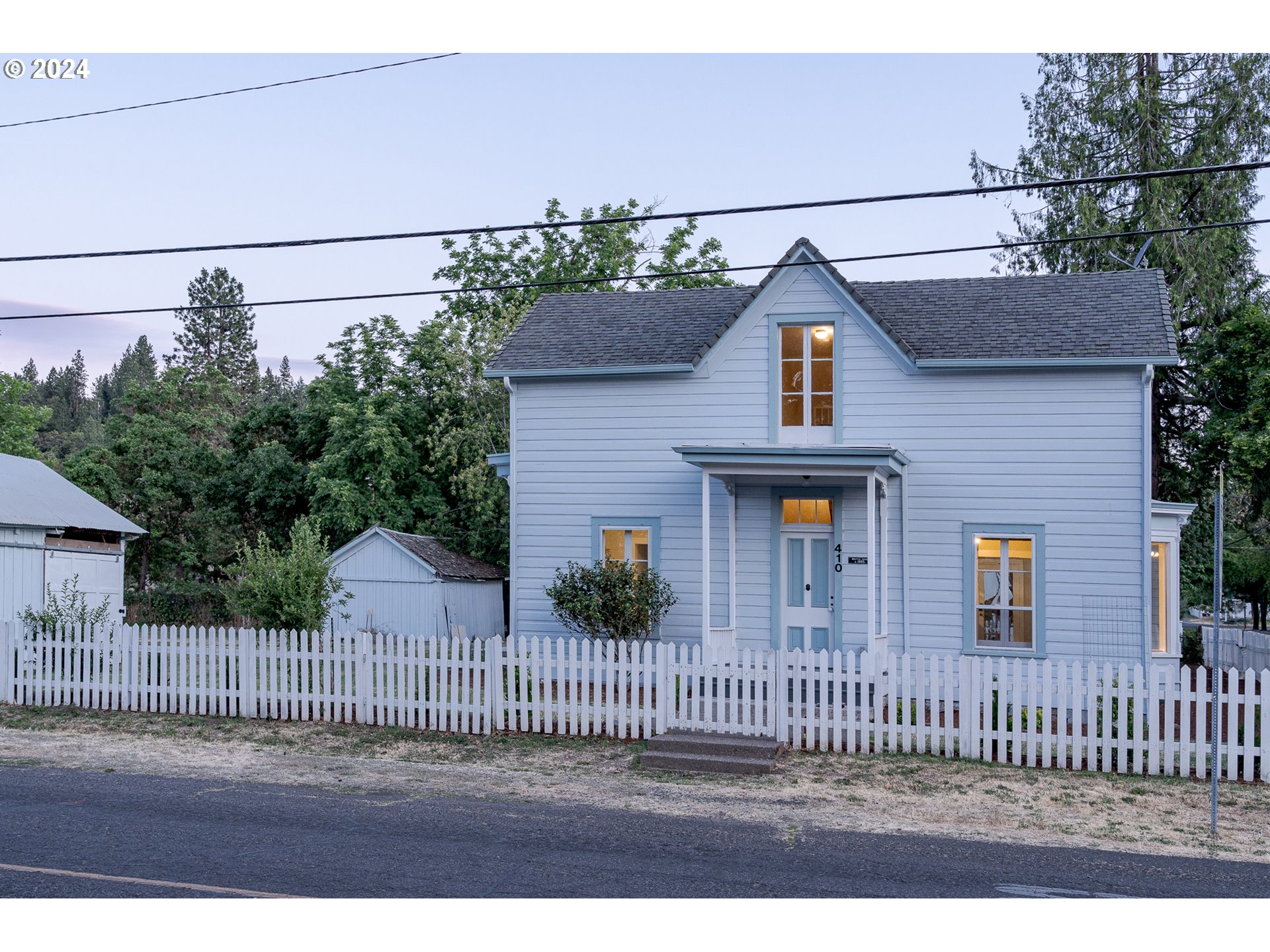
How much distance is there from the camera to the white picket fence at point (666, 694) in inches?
454

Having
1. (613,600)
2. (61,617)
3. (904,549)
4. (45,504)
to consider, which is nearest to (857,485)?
(904,549)

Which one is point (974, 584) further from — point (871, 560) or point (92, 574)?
point (92, 574)

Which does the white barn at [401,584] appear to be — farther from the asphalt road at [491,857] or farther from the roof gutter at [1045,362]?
the asphalt road at [491,857]

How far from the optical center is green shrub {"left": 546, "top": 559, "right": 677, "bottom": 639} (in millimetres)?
16969

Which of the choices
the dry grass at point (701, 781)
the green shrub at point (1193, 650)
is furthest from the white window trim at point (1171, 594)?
the green shrub at point (1193, 650)

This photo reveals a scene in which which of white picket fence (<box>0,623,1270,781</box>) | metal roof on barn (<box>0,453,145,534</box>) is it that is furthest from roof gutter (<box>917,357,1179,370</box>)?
metal roof on barn (<box>0,453,145,534</box>)

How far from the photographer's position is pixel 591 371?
1794 centimetres

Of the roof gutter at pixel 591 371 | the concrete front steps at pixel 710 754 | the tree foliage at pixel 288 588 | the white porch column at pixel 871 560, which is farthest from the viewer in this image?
the roof gutter at pixel 591 371

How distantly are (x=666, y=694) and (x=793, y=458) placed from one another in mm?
4469

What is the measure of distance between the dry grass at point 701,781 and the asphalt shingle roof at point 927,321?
23.1 ft

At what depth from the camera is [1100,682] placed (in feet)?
42.1

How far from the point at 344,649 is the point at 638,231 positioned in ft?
75.5

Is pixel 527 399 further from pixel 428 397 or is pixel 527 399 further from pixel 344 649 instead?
pixel 428 397

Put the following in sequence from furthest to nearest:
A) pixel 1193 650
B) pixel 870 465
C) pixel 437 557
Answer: pixel 1193 650 → pixel 437 557 → pixel 870 465
